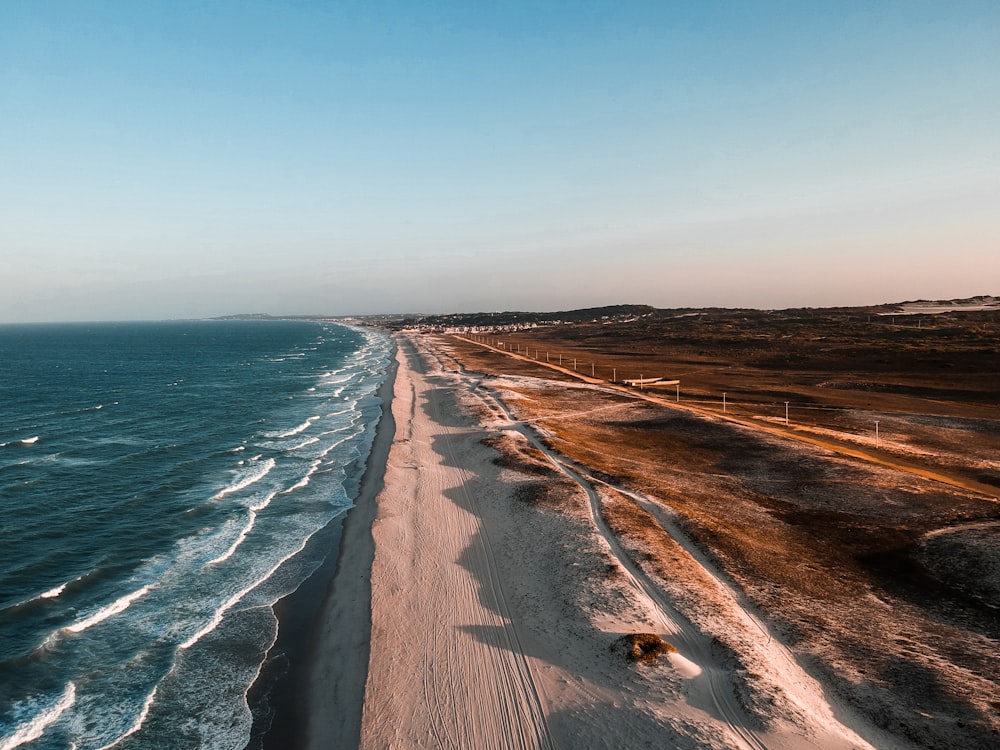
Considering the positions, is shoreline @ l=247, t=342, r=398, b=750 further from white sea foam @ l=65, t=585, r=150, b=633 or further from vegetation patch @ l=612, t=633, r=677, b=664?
vegetation patch @ l=612, t=633, r=677, b=664

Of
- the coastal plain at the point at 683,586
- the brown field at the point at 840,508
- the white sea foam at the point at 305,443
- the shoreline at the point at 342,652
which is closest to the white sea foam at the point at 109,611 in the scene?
the shoreline at the point at 342,652

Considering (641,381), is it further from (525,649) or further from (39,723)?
(39,723)

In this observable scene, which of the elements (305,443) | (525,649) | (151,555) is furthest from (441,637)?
(305,443)

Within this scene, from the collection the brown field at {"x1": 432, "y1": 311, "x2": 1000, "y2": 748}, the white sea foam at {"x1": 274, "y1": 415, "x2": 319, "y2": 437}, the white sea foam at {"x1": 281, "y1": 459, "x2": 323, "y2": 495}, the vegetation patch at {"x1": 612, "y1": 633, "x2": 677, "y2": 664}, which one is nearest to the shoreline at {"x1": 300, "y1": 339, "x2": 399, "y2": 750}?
the white sea foam at {"x1": 281, "y1": 459, "x2": 323, "y2": 495}

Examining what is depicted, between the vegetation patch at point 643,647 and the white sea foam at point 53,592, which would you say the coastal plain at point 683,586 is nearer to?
the vegetation patch at point 643,647

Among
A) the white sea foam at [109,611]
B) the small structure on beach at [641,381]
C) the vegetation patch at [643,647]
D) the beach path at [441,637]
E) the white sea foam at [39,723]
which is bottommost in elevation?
the white sea foam at [39,723]

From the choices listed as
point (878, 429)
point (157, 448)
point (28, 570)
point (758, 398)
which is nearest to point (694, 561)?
point (28, 570)
